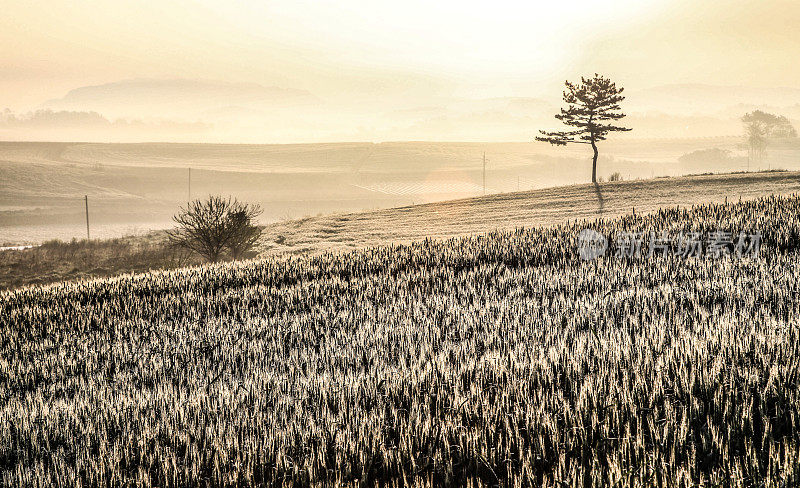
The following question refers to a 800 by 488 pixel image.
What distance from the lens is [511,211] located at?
45.2 m

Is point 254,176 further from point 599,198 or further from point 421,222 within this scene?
point 599,198

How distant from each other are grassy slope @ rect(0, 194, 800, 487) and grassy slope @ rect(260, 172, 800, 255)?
2300 centimetres

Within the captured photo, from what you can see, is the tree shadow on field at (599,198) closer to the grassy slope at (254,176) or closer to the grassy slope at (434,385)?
the grassy slope at (434,385)

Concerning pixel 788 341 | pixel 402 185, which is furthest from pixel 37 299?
pixel 402 185

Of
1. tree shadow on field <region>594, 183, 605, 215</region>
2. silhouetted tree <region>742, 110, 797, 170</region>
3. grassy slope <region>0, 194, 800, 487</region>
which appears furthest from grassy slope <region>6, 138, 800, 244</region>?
grassy slope <region>0, 194, 800, 487</region>

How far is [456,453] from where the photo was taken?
4039 mm

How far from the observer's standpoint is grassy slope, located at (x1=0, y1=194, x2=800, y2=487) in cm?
391

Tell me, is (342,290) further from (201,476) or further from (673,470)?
(673,470)

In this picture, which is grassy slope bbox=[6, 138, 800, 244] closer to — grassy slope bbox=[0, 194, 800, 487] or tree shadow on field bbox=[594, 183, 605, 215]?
tree shadow on field bbox=[594, 183, 605, 215]

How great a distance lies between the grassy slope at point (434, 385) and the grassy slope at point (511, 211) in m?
23.0

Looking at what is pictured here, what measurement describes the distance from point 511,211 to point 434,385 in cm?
4072

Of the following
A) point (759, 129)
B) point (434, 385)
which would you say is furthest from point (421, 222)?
point (759, 129)

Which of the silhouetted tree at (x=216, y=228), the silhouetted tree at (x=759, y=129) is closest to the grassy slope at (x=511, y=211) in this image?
the silhouetted tree at (x=216, y=228)

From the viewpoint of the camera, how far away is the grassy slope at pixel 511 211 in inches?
1433
